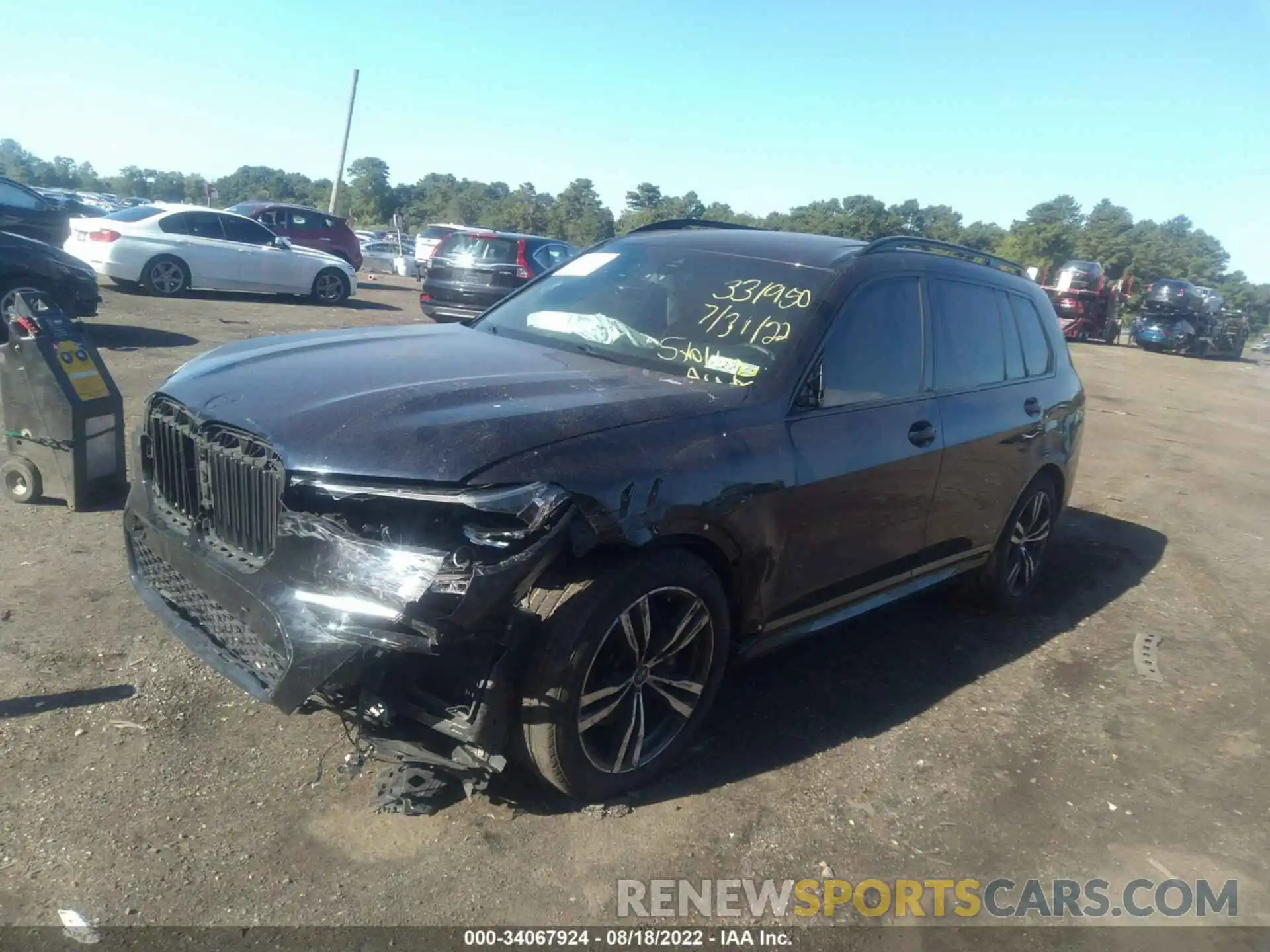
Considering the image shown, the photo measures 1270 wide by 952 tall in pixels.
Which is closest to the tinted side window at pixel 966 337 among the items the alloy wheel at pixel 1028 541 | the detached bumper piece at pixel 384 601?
the alloy wheel at pixel 1028 541

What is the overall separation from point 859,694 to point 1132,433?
33.6ft

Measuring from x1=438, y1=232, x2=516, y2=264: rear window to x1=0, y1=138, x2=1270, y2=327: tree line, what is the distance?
10.5 m

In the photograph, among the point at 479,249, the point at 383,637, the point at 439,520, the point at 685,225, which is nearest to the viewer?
the point at 383,637

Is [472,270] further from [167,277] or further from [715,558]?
[715,558]

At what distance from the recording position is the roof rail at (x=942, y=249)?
14.7 feet

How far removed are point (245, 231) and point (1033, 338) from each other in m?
14.0

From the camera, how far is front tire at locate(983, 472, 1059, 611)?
17.8 ft

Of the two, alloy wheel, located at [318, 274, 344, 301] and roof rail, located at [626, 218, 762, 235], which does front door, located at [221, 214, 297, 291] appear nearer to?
alloy wheel, located at [318, 274, 344, 301]

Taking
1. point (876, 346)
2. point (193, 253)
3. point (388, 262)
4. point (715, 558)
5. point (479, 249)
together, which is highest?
point (876, 346)

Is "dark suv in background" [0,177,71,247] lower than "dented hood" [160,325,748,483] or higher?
lower

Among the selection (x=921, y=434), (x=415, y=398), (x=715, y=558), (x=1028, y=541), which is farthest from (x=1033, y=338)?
(x=415, y=398)

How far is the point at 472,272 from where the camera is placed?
49.0 feet

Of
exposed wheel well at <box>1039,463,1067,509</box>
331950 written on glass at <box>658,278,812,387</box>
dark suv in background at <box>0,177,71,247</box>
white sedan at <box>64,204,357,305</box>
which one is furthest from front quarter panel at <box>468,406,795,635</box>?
dark suv in background at <box>0,177,71,247</box>

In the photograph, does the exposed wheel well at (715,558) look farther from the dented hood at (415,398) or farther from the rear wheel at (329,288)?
the rear wheel at (329,288)
